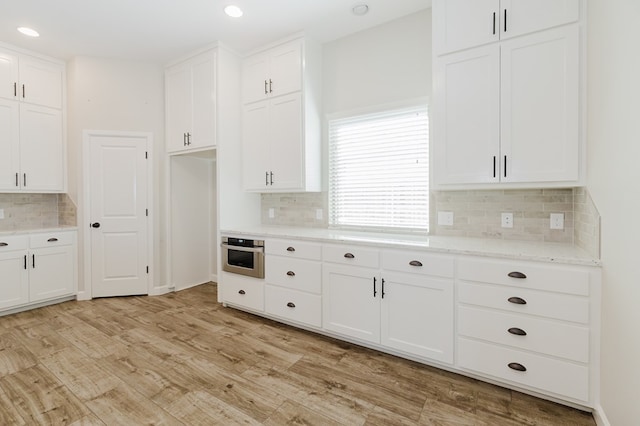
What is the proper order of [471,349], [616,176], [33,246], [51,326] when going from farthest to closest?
[33,246], [51,326], [471,349], [616,176]

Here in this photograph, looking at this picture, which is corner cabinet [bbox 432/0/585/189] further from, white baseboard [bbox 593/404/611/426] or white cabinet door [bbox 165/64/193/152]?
white cabinet door [bbox 165/64/193/152]

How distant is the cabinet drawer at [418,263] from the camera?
2283 millimetres

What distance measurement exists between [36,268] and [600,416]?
5.35 meters

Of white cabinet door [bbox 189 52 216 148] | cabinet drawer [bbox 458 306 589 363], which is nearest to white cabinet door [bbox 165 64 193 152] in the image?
white cabinet door [bbox 189 52 216 148]

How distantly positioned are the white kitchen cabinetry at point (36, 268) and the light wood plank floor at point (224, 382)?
493 mm

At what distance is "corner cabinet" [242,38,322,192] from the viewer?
3.41m

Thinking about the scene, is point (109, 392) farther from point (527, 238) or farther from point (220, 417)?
point (527, 238)

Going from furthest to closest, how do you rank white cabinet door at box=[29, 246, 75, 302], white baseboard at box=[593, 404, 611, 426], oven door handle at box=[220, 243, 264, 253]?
white cabinet door at box=[29, 246, 75, 302] < oven door handle at box=[220, 243, 264, 253] < white baseboard at box=[593, 404, 611, 426]

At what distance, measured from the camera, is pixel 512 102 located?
2229 mm

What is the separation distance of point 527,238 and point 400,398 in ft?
5.25

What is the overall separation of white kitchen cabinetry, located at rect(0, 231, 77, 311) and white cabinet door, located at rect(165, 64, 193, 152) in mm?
1763

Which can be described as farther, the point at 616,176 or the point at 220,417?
the point at 220,417

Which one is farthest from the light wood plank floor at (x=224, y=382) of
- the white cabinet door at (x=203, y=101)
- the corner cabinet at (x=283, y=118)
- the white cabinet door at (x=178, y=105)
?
the white cabinet door at (x=178, y=105)

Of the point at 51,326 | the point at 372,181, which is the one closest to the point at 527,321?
the point at 372,181
